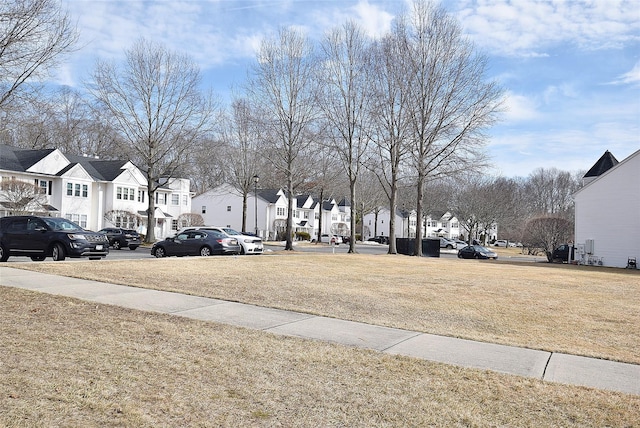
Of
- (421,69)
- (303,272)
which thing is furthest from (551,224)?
(303,272)

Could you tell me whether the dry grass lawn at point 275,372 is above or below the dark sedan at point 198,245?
below

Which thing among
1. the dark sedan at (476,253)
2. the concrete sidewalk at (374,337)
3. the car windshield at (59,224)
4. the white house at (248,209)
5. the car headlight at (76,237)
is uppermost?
the white house at (248,209)

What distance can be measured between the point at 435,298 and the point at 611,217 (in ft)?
91.1

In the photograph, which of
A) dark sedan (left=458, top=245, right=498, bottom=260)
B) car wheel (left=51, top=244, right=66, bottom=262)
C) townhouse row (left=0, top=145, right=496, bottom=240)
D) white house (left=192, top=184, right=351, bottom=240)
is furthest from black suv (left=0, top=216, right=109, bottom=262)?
white house (left=192, top=184, right=351, bottom=240)

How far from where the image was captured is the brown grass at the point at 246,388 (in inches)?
175

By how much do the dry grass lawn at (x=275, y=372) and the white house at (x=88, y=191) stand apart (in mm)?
38772

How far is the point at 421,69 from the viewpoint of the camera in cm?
3319

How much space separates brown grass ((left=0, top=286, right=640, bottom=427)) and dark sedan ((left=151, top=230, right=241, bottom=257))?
17.8 meters

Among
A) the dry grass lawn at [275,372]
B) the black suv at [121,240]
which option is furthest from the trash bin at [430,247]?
the dry grass lawn at [275,372]

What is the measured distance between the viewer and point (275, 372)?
5773 millimetres

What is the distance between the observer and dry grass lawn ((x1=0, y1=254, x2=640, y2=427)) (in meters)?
4.52

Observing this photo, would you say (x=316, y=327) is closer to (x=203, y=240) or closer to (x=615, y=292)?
(x=615, y=292)

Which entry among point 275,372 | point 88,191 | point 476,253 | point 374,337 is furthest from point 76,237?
point 476,253

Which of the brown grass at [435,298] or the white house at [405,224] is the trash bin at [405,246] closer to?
the brown grass at [435,298]
